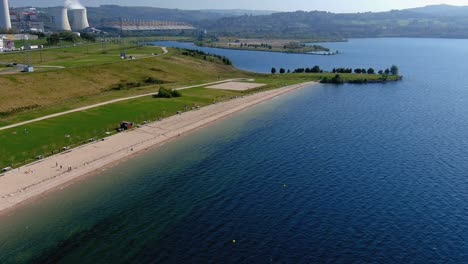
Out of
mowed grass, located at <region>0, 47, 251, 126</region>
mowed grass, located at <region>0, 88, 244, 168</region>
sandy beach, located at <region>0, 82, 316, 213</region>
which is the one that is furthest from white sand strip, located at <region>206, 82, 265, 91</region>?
sandy beach, located at <region>0, 82, 316, 213</region>

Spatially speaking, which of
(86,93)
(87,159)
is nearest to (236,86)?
(86,93)

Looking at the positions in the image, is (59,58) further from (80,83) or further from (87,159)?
(87,159)

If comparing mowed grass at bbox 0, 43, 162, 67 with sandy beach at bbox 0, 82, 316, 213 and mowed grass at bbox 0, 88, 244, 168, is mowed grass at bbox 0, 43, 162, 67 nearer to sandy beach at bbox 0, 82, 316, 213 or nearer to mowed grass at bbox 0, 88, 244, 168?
mowed grass at bbox 0, 88, 244, 168

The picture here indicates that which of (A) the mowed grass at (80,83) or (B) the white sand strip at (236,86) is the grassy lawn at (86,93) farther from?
(B) the white sand strip at (236,86)

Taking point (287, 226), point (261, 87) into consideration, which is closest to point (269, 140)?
point (287, 226)

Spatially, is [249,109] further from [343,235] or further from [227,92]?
[343,235]

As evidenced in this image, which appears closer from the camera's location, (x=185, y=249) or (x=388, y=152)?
(x=185, y=249)

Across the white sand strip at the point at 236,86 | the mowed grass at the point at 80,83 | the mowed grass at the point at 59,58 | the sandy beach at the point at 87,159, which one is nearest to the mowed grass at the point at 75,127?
the sandy beach at the point at 87,159
